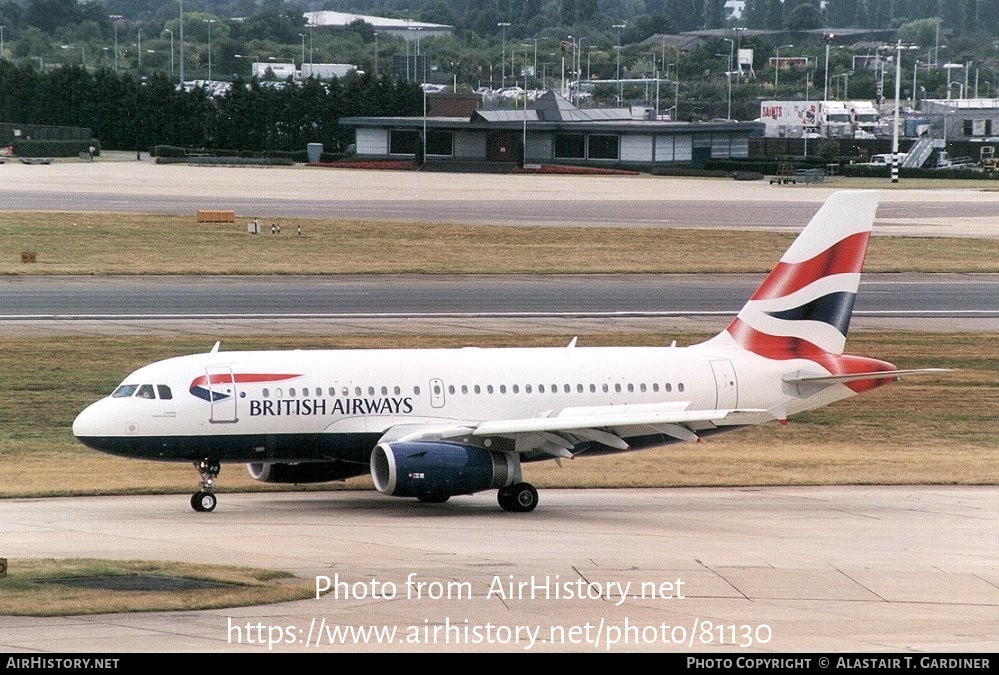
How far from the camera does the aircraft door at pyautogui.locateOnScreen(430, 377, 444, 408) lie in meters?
36.3

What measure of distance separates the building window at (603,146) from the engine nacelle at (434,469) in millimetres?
137742

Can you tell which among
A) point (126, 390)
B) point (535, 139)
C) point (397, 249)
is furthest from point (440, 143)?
point (126, 390)

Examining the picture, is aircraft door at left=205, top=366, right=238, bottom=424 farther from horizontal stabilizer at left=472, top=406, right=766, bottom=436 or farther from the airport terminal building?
the airport terminal building

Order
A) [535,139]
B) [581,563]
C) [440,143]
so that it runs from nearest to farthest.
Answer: [581,563] < [535,139] < [440,143]

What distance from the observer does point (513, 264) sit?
85375mm

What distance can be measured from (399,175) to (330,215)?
49298 mm

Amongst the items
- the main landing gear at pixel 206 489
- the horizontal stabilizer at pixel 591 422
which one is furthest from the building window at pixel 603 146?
the main landing gear at pixel 206 489

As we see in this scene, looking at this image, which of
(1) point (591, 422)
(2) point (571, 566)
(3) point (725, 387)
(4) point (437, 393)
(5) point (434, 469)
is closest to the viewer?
(2) point (571, 566)

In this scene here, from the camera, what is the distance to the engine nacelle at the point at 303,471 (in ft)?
120

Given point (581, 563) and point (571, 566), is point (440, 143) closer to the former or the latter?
point (581, 563)

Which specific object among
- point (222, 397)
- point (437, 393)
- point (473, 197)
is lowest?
point (437, 393)

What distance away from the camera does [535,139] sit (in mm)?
171375

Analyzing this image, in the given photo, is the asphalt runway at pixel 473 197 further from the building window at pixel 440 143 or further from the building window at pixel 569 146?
the building window at pixel 569 146

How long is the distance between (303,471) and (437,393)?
3764mm
